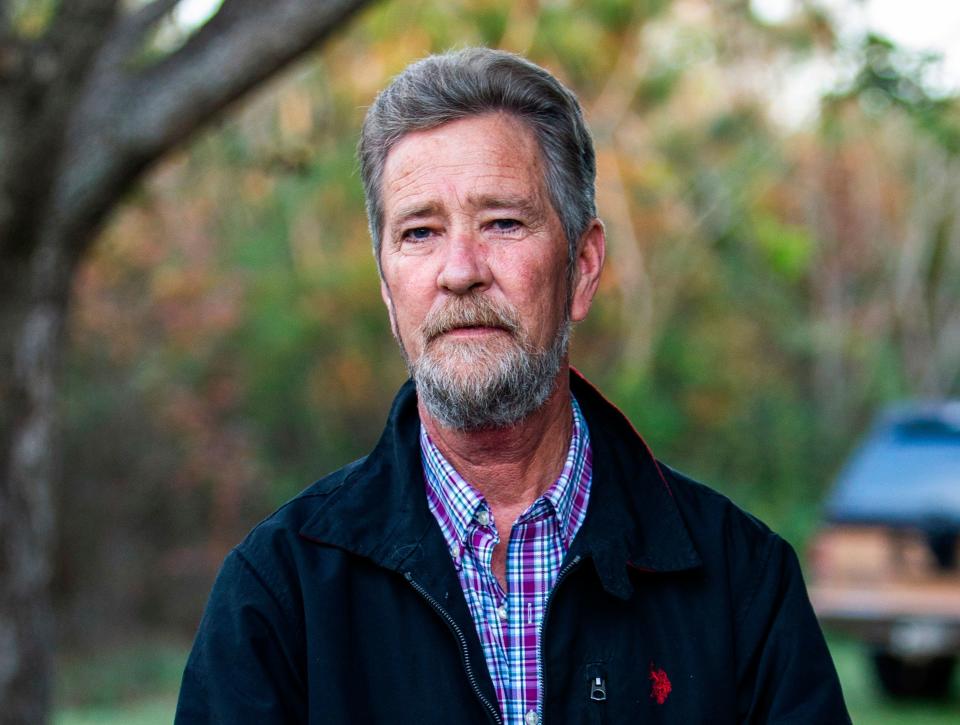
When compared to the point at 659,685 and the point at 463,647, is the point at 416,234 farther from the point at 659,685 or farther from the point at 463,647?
the point at 659,685

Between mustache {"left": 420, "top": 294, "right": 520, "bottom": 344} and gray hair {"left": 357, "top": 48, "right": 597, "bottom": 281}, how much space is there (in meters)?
0.22

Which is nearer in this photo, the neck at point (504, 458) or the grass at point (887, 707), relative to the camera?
the neck at point (504, 458)

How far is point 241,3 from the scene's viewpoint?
5.81m

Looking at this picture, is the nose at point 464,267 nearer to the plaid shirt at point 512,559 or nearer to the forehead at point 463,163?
the forehead at point 463,163

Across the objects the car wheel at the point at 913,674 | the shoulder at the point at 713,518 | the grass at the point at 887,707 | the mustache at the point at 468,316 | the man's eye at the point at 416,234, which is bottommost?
the grass at the point at 887,707

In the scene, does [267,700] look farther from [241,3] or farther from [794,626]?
[241,3]

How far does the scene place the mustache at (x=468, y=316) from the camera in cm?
264

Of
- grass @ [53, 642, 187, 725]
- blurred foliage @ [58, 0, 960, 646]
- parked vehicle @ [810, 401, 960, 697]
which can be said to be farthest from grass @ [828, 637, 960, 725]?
grass @ [53, 642, 187, 725]

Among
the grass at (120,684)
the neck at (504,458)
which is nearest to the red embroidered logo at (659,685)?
the neck at (504,458)

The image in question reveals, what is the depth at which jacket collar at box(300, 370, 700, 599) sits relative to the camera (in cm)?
249

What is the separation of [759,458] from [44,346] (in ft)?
56.1

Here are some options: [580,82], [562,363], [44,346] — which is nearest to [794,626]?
[562,363]

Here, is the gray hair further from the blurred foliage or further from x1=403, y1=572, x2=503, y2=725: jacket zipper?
the blurred foliage

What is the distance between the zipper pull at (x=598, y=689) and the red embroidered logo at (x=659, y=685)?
83 millimetres
